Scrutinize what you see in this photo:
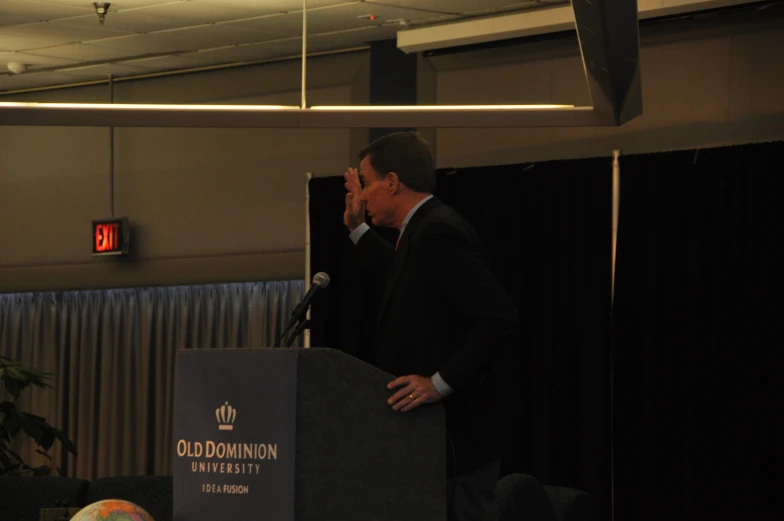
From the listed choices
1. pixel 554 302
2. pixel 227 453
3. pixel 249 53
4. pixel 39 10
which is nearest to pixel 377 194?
pixel 227 453

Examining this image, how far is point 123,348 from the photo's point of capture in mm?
8398

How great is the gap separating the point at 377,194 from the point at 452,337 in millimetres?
357

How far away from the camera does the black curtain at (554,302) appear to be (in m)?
6.19

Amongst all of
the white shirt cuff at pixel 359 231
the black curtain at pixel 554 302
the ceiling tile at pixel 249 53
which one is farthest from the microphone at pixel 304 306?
the ceiling tile at pixel 249 53

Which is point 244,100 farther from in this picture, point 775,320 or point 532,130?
point 775,320

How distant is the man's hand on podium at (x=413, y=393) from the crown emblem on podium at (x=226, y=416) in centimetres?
31

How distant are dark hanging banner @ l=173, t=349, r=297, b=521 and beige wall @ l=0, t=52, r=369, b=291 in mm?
5171

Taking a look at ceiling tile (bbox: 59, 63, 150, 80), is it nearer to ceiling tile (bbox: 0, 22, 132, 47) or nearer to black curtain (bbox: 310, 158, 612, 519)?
ceiling tile (bbox: 0, 22, 132, 47)

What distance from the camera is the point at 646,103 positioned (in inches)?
251

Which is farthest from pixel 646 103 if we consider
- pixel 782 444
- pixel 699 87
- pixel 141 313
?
pixel 141 313

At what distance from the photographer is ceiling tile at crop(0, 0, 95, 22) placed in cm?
638

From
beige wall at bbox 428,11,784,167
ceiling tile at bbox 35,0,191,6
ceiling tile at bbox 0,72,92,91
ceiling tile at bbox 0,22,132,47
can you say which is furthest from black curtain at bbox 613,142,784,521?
ceiling tile at bbox 0,72,92,91

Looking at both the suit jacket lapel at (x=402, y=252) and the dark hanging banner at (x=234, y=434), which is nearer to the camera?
the dark hanging banner at (x=234, y=434)

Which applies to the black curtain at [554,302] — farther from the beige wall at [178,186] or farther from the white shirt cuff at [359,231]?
the white shirt cuff at [359,231]
